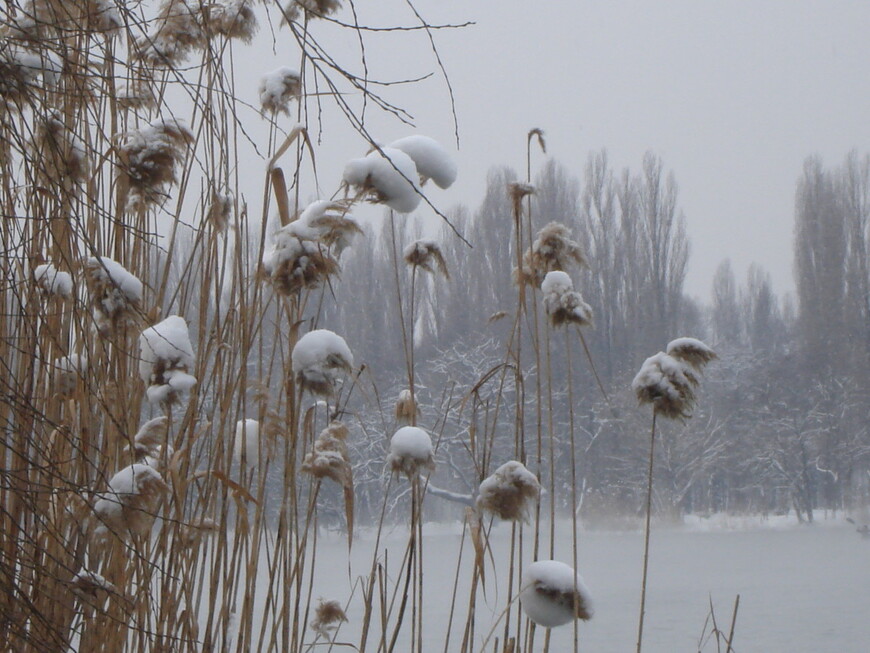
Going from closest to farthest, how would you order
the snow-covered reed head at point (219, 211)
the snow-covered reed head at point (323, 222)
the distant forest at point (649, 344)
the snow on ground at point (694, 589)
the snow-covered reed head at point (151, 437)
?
1. the snow-covered reed head at point (323, 222)
2. the snow-covered reed head at point (151, 437)
3. the snow-covered reed head at point (219, 211)
4. the snow on ground at point (694, 589)
5. the distant forest at point (649, 344)

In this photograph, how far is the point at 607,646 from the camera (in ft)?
19.1

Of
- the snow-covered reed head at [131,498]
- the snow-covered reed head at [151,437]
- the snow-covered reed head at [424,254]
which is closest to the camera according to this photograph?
the snow-covered reed head at [131,498]

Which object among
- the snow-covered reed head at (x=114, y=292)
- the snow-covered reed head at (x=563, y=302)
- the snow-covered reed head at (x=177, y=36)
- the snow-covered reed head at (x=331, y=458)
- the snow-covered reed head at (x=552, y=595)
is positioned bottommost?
the snow-covered reed head at (x=552, y=595)

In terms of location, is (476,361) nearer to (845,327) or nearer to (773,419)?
(773,419)

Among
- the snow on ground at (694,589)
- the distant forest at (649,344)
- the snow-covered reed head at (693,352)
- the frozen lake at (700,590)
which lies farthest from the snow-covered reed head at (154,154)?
the distant forest at (649,344)

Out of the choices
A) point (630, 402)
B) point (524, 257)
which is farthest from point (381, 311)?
point (524, 257)

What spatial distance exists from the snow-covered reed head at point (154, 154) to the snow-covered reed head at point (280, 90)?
31 cm

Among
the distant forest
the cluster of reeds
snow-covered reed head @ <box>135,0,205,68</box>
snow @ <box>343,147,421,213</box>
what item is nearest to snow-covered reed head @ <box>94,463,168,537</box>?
the cluster of reeds

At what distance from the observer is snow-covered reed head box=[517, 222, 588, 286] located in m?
1.59

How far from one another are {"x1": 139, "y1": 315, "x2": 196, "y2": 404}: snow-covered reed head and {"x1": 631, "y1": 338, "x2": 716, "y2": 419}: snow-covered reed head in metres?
0.70

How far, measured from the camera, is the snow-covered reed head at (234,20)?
4.60 feet

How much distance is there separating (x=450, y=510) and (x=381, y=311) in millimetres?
4979

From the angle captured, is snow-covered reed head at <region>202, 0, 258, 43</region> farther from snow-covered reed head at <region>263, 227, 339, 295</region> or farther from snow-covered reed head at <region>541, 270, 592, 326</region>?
snow-covered reed head at <region>541, 270, 592, 326</region>

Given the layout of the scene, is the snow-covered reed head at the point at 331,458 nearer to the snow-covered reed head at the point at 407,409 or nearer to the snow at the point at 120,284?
the snow-covered reed head at the point at 407,409
